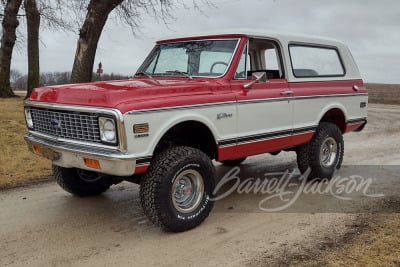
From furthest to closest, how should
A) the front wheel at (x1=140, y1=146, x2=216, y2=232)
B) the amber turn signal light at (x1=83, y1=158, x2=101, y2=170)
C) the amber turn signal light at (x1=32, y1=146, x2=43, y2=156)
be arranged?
the amber turn signal light at (x1=32, y1=146, x2=43, y2=156)
the front wheel at (x1=140, y1=146, x2=216, y2=232)
the amber turn signal light at (x1=83, y1=158, x2=101, y2=170)

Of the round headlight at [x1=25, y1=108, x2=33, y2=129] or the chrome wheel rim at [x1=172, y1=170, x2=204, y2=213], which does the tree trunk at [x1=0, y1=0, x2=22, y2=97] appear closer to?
the round headlight at [x1=25, y1=108, x2=33, y2=129]

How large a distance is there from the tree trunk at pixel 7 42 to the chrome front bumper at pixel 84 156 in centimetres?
1351

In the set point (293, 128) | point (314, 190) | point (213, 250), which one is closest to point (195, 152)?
point (213, 250)

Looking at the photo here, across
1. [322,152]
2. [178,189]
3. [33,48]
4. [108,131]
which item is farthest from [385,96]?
[108,131]

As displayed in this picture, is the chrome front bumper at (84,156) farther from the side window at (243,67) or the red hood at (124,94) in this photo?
the side window at (243,67)

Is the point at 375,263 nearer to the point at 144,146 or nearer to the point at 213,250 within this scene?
the point at 213,250

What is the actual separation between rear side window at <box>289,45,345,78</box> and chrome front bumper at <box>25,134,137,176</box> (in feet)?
10.1

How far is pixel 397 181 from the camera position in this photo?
667cm

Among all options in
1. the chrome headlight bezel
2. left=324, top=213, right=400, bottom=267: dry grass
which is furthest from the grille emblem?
left=324, top=213, right=400, bottom=267: dry grass

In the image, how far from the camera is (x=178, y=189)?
4.74 meters

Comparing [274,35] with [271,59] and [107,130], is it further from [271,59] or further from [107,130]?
[107,130]

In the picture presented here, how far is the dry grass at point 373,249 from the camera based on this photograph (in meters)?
3.84

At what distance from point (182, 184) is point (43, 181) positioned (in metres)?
2.88

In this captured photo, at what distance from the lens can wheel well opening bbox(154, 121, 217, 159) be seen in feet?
15.8
